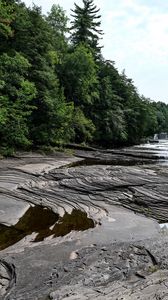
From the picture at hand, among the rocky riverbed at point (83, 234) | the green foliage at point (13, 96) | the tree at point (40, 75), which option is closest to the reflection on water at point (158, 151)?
the tree at point (40, 75)

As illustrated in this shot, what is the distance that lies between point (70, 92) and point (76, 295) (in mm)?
37626

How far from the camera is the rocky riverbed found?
20.8 ft

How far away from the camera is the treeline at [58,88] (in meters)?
27.0

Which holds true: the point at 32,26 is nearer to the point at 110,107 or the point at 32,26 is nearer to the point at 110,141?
the point at 110,107

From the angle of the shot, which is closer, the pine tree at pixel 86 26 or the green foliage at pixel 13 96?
the green foliage at pixel 13 96

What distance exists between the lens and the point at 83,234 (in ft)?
33.2

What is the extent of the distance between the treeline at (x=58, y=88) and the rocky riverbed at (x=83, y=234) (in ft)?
29.1

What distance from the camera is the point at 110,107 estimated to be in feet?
166

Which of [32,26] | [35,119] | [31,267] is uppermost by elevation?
[32,26]

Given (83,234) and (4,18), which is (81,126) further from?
(83,234)

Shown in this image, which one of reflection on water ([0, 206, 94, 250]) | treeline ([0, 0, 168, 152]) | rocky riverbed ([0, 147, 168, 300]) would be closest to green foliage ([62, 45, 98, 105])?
treeline ([0, 0, 168, 152])

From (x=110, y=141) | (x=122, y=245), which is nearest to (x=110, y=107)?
(x=110, y=141)

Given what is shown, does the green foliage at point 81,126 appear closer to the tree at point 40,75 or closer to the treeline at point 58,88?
the treeline at point 58,88

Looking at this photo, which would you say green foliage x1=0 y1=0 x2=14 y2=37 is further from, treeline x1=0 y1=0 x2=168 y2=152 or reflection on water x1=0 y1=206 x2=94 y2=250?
reflection on water x1=0 y1=206 x2=94 y2=250
